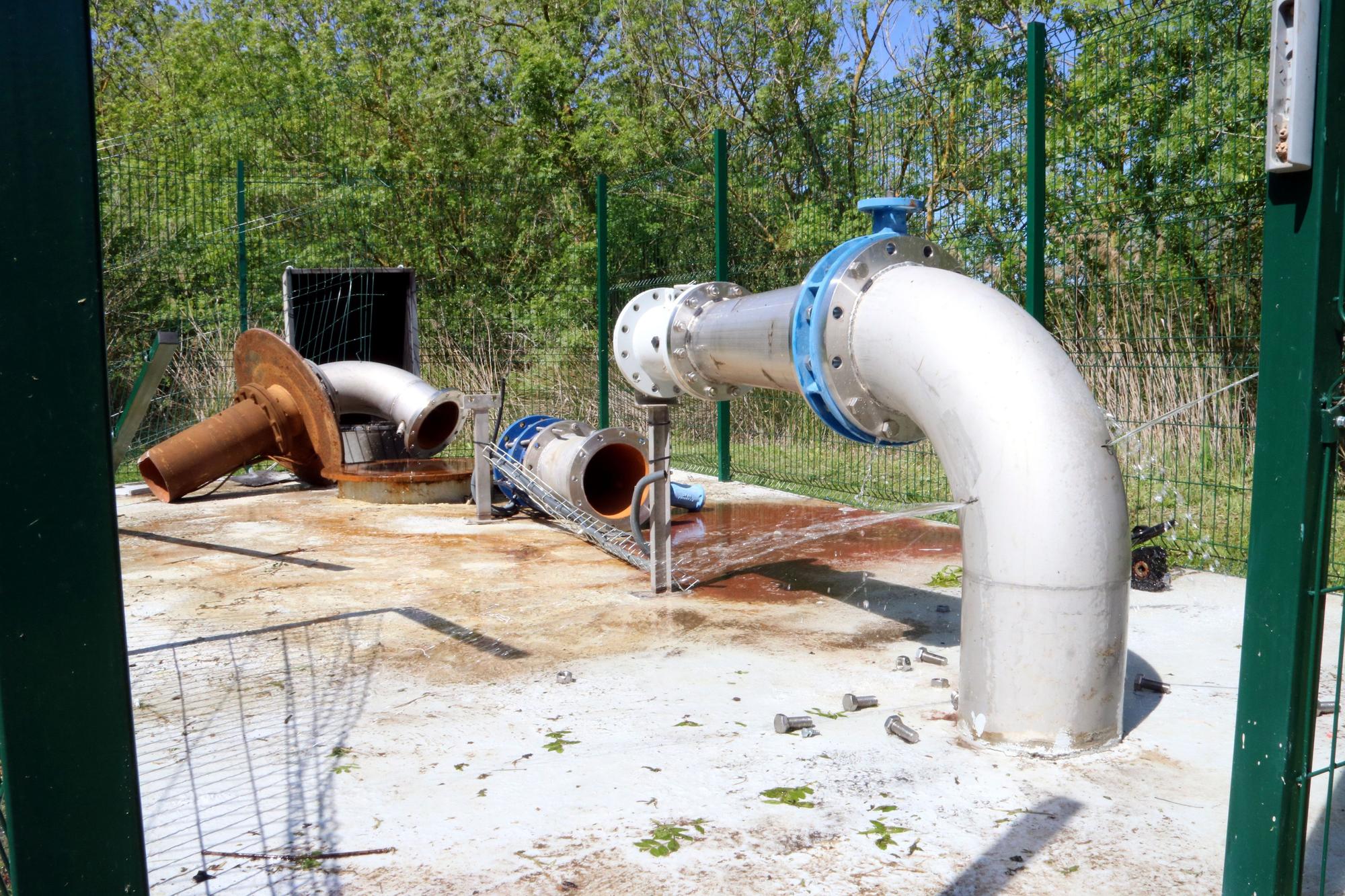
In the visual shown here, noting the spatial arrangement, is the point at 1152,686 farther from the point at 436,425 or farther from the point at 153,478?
the point at 153,478

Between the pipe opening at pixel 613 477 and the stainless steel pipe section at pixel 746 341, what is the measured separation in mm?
2509

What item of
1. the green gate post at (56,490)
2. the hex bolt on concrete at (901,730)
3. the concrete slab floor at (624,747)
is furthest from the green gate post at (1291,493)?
the green gate post at (56,490)

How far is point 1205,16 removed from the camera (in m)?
5.30

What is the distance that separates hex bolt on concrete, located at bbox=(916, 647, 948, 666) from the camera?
13.3 ft

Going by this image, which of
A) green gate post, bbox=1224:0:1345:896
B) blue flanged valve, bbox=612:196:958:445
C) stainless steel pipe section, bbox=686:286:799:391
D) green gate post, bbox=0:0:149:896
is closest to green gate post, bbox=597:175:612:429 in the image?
blue flanged valve, bbox=612:196:958:445

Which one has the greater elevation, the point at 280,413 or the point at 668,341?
the point at 668,341

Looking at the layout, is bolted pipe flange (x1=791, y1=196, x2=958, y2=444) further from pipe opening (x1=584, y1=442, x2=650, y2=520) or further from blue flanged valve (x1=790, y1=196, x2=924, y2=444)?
pipe opening (x1=584, y1=442, x2=650, y2=520)

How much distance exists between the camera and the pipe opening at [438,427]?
→ 31.1ft

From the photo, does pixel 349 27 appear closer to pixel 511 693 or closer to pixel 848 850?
pixel 511 693

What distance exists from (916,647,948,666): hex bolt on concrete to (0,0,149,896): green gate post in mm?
3294

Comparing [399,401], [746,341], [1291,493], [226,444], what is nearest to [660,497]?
[746,341]

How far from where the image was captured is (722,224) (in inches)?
350

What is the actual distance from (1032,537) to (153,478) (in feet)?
25.7

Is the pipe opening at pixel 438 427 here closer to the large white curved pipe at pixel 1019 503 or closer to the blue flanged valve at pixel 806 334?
Answer: the blue flanged valve at pixel 806 334
